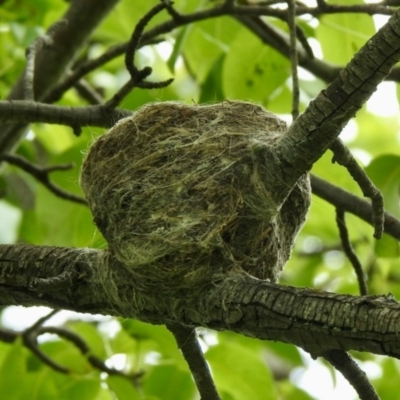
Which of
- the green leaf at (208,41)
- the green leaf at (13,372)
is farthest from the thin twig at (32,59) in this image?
the green leaf at (13,372)

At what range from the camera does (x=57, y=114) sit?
Result: 10.00 ft

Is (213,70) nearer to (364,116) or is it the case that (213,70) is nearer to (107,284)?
(107,284)

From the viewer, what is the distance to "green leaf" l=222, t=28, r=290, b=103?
149 inches

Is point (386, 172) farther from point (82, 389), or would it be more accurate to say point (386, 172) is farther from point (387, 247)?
point (82, 389)

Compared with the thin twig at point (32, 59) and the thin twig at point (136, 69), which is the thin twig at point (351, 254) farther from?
the thin twig at point (32, 59)

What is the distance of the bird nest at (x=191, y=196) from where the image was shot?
2.20m

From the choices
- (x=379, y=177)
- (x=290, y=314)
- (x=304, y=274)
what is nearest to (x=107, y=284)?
(x=290, y=314)

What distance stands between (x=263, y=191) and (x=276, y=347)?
2.31 meters

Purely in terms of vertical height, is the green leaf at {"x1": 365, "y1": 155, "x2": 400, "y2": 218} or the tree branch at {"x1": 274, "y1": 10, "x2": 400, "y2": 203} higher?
the green leaf at {"x1": 365, "y1": 155, "x2": 400, "y2": 218}

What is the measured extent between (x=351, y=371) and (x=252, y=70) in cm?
221

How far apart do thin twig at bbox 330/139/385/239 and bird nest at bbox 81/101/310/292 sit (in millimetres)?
199

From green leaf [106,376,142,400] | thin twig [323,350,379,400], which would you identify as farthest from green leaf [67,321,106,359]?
thin twig [323,350,379,400]

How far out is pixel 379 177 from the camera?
321 centimetres

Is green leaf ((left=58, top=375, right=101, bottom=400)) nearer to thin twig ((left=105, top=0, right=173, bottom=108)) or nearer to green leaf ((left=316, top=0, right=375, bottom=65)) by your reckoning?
thin twig ((left=105, top=0, right=173, bottom=108))
